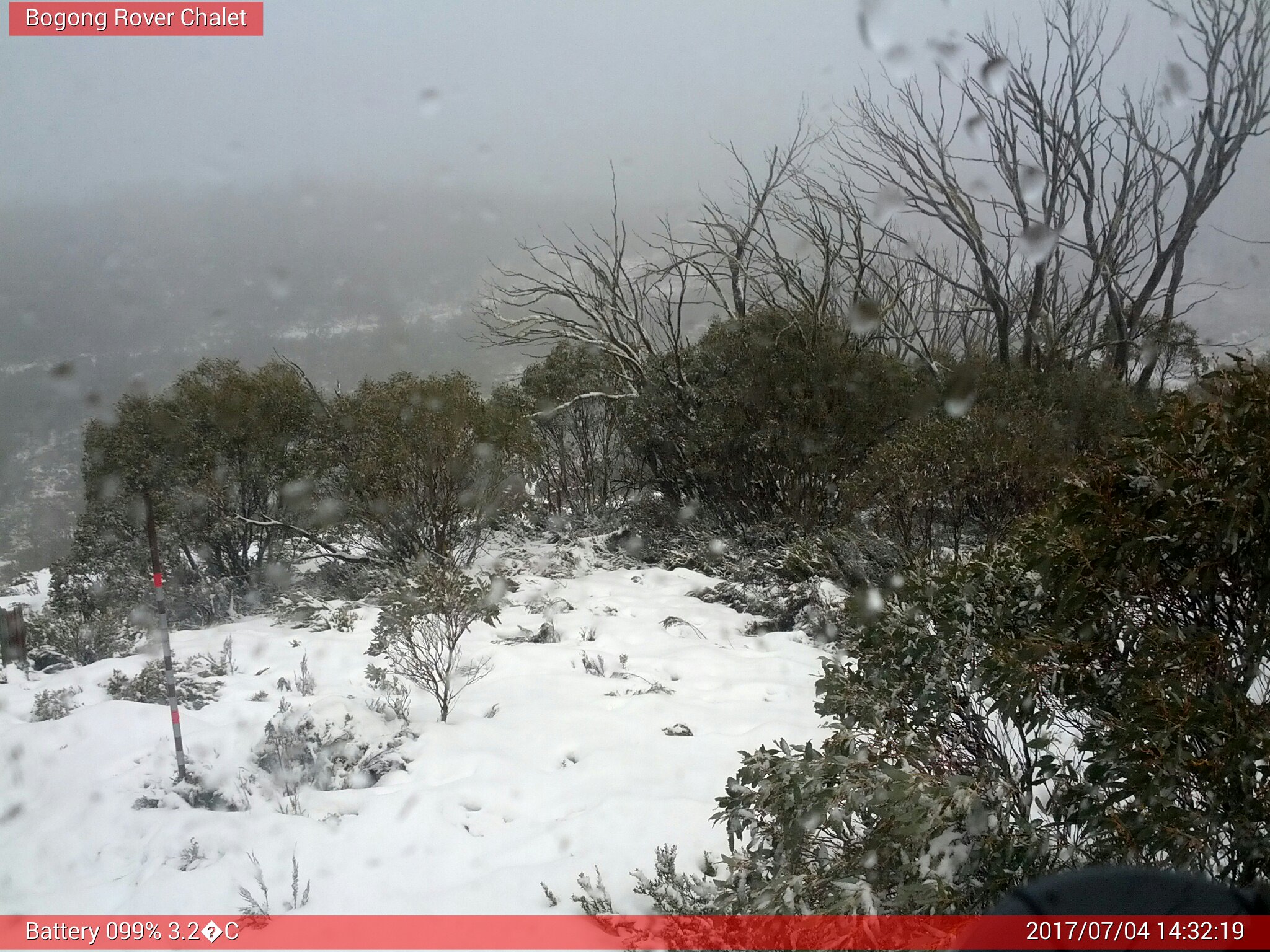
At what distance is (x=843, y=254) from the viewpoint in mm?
14305

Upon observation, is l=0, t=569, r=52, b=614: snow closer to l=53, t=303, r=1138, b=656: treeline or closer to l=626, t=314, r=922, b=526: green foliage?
l=53, t=303, r=1138, b=656: treeline

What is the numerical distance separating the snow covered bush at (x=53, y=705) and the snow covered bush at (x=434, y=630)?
188cm

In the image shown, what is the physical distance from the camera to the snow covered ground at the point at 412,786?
300 cm

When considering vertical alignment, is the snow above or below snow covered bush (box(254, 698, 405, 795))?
below

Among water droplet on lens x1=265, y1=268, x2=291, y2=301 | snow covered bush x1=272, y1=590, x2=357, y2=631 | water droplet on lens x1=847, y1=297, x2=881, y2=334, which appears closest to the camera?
snow covered bush x1=272, y1=590, x2=357, y2=631

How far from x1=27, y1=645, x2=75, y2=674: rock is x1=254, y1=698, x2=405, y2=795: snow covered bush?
3.65 metres

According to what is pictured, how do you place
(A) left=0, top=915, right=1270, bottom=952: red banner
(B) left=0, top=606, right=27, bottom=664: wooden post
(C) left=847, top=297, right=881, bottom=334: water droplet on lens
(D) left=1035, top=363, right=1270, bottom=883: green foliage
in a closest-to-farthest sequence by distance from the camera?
(D) left=1035, top=363, right=1270, bottom=883: green foliage → (A) left=0, top=915, right=1270, bottom=952: red banner → (B) left=0, top=606, right=27, bottom=664: wooden post → (C) left=847, top=297, right=881, bottom=334: water droplet on lens

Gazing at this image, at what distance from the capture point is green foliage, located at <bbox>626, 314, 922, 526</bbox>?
32.3 feet

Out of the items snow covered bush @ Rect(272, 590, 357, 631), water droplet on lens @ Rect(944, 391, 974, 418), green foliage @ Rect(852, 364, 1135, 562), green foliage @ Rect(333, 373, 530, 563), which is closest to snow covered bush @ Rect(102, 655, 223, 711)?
snow covered bush @ Rect(272, 590, 357, 631)

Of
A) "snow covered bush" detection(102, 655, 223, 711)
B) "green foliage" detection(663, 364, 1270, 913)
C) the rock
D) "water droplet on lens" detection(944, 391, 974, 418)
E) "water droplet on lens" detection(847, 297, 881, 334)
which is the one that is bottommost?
the rock

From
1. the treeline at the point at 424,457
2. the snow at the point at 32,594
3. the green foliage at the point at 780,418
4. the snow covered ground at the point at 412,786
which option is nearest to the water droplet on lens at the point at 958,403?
the treeline at the point at 424,457

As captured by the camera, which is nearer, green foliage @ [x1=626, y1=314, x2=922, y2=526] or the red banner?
the red banner

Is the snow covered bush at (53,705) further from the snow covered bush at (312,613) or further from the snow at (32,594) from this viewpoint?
the snow at (32,594)

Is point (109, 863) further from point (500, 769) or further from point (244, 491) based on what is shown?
point (244, 491)
